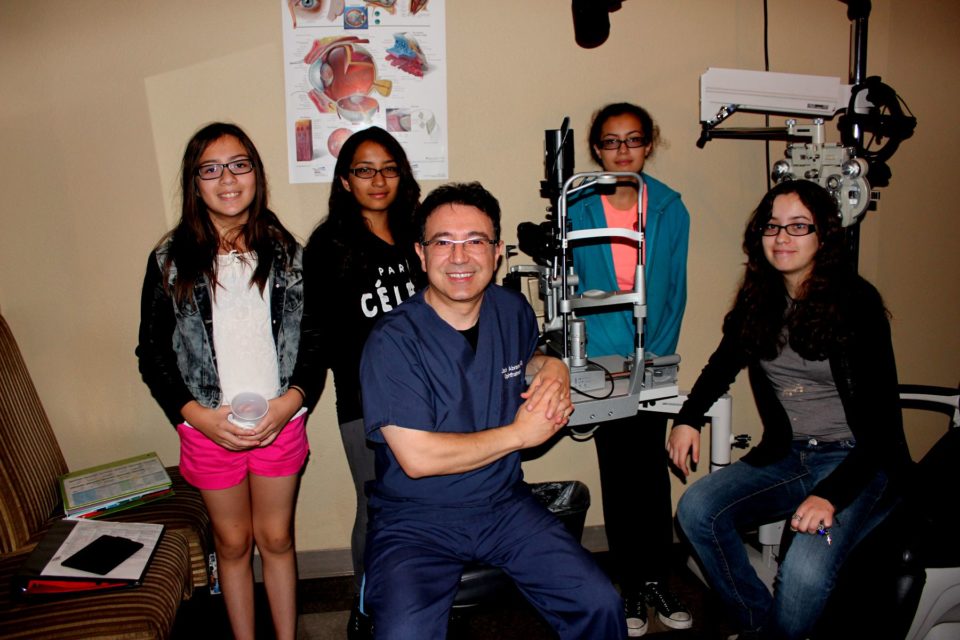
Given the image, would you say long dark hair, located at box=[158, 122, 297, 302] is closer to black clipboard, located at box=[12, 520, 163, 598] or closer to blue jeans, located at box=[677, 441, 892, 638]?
black clipboard, located at box=[12, 520, 163, 598]

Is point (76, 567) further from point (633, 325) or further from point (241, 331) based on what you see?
point (633, 325)

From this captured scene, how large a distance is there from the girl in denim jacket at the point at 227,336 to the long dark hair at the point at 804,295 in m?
1.42

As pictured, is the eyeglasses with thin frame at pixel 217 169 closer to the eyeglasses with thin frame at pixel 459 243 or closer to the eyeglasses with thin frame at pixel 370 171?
the eyeglasses with thin frame at pixel 370 171

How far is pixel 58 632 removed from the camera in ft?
5.02

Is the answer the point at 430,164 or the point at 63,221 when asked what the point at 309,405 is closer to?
the point at 430,164

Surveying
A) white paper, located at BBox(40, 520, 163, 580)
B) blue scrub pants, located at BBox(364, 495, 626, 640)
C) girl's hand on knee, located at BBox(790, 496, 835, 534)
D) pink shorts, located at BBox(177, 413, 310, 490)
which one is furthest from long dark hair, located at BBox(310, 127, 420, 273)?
girl's hand on knee, located at BBox(790, 496, 835, 534)

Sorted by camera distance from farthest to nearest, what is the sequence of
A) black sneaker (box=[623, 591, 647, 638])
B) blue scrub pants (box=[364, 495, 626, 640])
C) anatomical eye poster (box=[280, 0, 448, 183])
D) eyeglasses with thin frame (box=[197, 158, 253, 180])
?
anatomical eye poster (box=[280, 0, 448, 183]) < black sneaker (box=[623, 591, 647, 638]) < eyeglasses with thin frame (box=[197, 158, 253, 180]) < blue scrub pants (box=[364, 495, 626, 640])

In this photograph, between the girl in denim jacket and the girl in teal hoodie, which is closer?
the girl in denim jacket

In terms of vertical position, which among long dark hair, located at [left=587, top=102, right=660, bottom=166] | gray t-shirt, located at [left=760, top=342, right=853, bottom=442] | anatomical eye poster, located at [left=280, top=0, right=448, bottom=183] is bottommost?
gray t-shirt, located at [left=760, top=342, right=853, bottom=442]

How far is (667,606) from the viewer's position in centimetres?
229

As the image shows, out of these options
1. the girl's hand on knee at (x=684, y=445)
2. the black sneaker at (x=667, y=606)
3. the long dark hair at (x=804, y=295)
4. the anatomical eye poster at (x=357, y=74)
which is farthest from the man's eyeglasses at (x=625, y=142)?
the black sneaker at (x=667, y=606)

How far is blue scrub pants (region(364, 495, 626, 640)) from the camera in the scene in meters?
1.38

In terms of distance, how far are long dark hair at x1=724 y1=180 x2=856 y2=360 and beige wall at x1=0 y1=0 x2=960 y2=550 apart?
2.42 feet

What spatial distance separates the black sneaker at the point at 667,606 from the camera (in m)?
2.25
